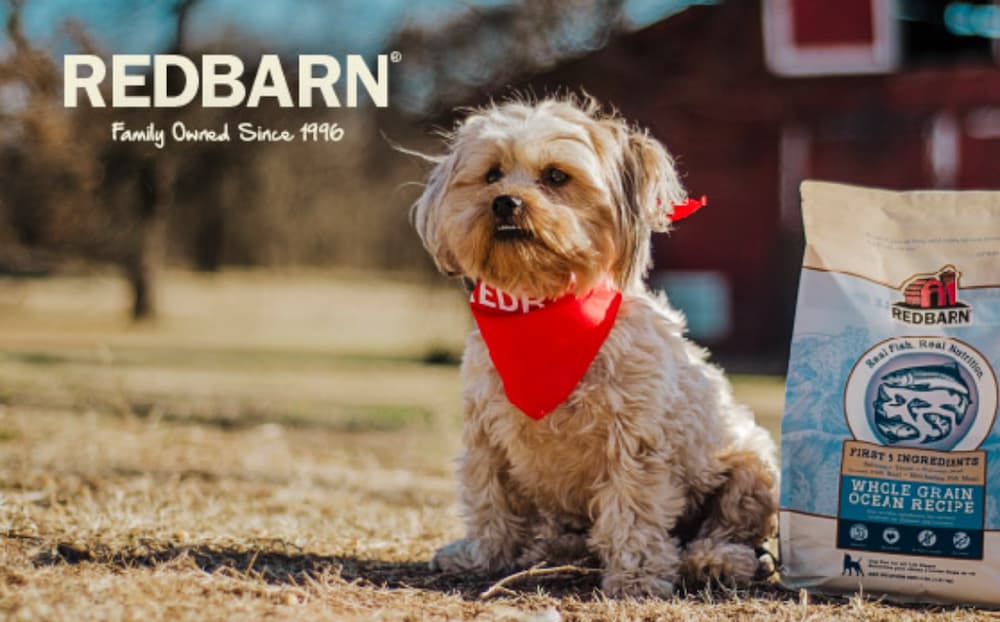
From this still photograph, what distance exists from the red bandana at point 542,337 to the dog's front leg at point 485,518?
36 cm

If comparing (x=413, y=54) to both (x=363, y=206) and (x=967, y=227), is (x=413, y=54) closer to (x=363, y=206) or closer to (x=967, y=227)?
Answer: (x=967, y=227)

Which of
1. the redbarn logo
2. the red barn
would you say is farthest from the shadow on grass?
the red barn

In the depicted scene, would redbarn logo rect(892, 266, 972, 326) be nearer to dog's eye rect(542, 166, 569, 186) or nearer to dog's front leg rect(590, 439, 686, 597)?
dog's front leg rect(590, 439, 686, 597)

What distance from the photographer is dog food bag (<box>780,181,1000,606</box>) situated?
3.46 meters

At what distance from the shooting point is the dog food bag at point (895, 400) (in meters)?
3.46

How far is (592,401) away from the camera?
3.62 metres

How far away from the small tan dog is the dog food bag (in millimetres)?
334

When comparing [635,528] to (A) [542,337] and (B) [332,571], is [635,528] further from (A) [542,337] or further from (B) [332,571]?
(B) [332,571]

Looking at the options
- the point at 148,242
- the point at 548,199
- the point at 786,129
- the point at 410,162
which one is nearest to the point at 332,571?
the point at 548,199

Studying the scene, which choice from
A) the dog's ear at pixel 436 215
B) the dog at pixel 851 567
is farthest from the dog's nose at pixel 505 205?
the dog at pixel 851 567

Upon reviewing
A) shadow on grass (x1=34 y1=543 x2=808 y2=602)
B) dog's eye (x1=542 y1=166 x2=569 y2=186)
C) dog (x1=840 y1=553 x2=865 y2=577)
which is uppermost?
dog's eye (x1=542 y1=166 x2=569 y2=186)

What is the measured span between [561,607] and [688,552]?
65 centimetres

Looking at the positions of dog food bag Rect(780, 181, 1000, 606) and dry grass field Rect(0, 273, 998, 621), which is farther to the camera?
dog food bag Rect(780, 181, 1000, 606)

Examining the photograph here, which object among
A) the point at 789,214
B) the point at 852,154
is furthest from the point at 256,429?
the point at 852,154
